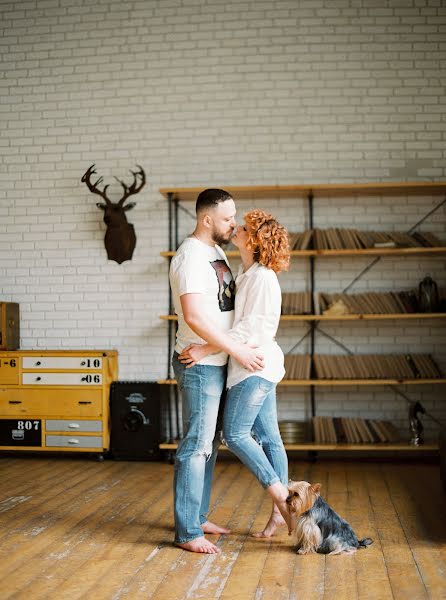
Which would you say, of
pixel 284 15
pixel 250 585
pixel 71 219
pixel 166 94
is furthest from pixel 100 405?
pixel 284 15

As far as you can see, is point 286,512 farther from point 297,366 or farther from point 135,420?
point 135,420

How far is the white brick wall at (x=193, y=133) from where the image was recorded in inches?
263

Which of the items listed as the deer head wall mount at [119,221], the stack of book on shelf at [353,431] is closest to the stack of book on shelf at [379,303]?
the stack of book on shelf at [353,431]

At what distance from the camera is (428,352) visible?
6625 millimetres

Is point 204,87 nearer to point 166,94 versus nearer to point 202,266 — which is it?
point 166,94

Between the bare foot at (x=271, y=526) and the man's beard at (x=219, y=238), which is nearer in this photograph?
the man's beard at (x=219, y=238)

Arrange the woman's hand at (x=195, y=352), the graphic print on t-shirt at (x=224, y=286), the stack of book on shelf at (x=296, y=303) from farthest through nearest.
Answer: the stack of book on shelf at (x=296, y=303) < the graphic print on t-shirt at (x=224, y=286) < the woman's hand at (x=195, y=352)

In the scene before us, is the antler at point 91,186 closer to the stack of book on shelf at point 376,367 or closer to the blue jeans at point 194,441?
the stack of book on shelf at point 376,367

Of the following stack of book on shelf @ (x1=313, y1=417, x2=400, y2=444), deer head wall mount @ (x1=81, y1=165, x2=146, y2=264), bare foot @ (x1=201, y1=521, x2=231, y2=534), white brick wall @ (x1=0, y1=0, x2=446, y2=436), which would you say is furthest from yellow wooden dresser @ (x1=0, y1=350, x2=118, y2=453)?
bare foot @ (x1=201, y1=521, x2=231, y2=534)

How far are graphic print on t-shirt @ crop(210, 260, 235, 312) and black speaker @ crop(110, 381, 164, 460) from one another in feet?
9.31

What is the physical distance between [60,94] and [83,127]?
404mm

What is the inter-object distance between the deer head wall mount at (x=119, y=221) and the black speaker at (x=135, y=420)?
1.23m

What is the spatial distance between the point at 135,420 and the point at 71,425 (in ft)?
1.91

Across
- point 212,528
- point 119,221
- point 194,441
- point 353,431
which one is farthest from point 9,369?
point 194,441
